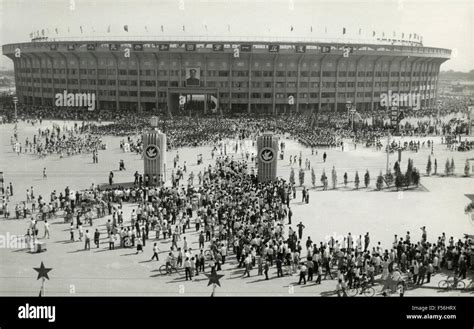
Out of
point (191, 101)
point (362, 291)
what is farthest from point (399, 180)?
point (191, 101)

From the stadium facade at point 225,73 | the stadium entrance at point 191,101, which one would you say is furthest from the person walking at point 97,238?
the stadium facade at point 225,73

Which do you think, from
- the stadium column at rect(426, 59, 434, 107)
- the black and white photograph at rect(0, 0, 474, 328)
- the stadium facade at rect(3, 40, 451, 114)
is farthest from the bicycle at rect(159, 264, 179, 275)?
the stadium column at rect(426, 59, 434, 107)

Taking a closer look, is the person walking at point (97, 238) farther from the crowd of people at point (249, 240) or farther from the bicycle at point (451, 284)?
the bicycle at point (451, 284)

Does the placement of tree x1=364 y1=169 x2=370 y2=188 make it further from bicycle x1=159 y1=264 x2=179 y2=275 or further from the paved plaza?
bicycle x1=159 y1=264 x2=179 y2=275

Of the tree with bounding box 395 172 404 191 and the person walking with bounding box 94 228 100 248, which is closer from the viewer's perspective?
the person walking with bounding box 94 228 100 248
